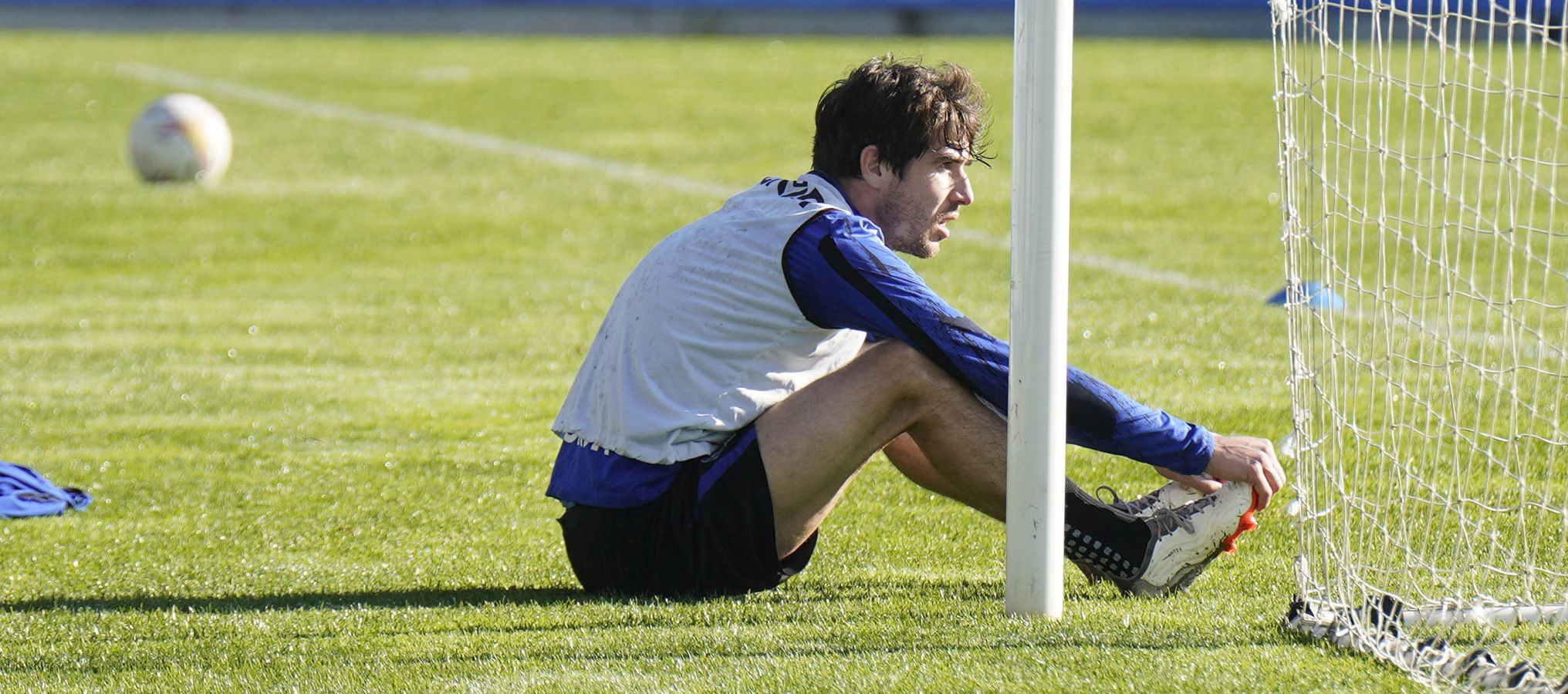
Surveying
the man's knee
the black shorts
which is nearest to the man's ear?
the man's knee

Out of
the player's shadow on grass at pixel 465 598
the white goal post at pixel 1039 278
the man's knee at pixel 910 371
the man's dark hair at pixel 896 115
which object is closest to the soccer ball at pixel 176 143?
the player's shadow on grass at pixel 465 598

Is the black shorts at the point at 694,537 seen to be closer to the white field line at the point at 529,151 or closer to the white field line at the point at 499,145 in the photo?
the white field line at the point at 529,151

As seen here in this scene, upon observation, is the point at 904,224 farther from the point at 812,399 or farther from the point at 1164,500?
the point at 1164,500

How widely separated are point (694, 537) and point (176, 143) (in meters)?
9.28

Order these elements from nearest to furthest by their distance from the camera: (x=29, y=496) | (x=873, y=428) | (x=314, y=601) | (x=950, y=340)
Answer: (x=950, y=340)
(x=873, y=428)
(x=314, y=601)
(x=29, y=496)

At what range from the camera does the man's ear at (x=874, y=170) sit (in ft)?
13.5

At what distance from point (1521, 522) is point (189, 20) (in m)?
26.4

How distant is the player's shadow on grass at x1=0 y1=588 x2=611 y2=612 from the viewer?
4.24 m

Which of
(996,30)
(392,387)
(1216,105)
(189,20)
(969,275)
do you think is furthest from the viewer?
(189,20)

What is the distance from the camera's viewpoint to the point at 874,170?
163 inches

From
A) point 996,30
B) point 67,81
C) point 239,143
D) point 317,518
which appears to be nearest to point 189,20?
point 67,81

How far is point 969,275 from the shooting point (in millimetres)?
9141

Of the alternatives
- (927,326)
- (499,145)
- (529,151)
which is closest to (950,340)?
(927,326)

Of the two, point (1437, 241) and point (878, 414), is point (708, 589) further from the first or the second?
point (1437, 241)
